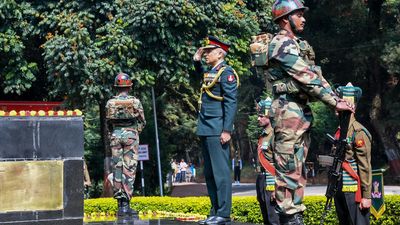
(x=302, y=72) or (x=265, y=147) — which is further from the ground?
(x=302, y=72)

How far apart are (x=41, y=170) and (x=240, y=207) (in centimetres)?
537

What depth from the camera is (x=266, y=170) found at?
8336 mm

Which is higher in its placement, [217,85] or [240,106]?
[240,106]

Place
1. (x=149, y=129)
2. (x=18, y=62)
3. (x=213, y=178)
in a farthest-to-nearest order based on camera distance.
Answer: (x=149, y=129) → (x=18, y=62) → (x=213, y=178)

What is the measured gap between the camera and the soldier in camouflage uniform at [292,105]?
535 cm

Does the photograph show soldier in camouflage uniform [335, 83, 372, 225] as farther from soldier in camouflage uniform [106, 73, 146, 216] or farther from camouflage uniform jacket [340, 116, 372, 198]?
soldier in camouflage uniform [106, 73, 146, 216]

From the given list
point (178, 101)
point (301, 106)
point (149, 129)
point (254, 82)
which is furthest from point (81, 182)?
point (254, 82)

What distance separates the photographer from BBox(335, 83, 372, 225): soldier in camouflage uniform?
6.74m

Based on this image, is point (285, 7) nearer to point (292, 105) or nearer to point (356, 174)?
point (292, 105)

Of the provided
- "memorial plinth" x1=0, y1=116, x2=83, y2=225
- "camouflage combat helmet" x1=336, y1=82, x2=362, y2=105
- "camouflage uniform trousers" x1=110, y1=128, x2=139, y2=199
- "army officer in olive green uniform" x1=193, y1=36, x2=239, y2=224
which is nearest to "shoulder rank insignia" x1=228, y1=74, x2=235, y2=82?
"army officer in olive green uniform" x1=193, y1=36, x2=239, y2=224

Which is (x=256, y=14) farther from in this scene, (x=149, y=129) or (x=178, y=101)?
(x=178, y=101)

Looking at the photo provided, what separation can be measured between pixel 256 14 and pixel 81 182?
12564mm

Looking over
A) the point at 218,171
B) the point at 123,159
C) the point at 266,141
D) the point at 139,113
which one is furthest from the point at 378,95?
the point at 218,171

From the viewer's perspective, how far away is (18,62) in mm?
18203
